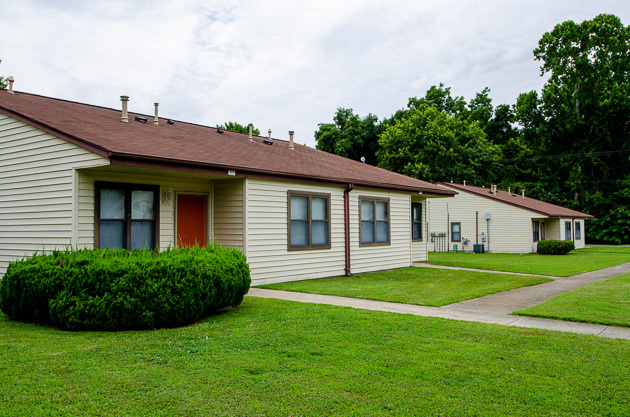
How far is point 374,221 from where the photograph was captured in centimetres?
1511

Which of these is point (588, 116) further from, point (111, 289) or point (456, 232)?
point (111, 289)

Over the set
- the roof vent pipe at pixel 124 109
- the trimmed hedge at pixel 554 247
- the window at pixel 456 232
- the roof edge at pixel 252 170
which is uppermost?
the roof vent pipe at pixel 124 109

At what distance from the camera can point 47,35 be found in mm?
17719

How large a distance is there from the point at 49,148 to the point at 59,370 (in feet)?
20.6

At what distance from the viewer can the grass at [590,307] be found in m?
7.42

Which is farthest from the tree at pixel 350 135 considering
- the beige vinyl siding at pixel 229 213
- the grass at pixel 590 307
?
the grass at pixel 590 307

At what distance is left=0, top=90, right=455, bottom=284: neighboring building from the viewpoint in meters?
9.29

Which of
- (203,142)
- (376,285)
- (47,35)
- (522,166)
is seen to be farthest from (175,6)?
(522,166)

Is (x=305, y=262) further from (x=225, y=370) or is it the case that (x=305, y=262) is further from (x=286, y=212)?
(x=225, y=370)

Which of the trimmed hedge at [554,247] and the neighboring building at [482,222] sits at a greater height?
the neighboring building at [482,222]

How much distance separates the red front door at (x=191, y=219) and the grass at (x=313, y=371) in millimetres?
4596

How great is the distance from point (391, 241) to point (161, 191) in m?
7.93

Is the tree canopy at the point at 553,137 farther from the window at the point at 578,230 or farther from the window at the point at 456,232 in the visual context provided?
the window at the point at 456,232

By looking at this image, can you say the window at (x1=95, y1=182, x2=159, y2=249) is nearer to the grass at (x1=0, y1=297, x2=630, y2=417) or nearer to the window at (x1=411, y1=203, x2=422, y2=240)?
the grass at (x1=0, y1=297, x2=630, y2=417)
